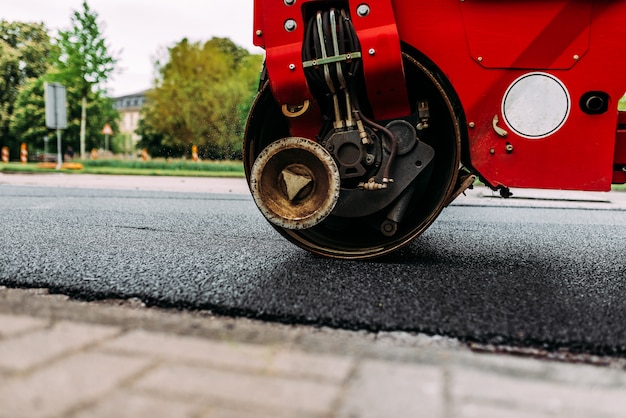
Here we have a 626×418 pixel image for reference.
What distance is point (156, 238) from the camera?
338cm

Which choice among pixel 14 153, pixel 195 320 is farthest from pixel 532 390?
pixel 14 153

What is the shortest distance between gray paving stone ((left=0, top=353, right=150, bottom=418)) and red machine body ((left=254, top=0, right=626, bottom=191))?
55.6 inches

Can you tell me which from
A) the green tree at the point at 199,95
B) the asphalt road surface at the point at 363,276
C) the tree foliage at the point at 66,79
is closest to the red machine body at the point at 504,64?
the asphalt road surface at the point at 363,276

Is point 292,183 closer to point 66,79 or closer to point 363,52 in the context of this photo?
point 363,52

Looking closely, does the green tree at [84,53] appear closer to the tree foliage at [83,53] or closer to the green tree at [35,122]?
the tree foliage at [83,53]

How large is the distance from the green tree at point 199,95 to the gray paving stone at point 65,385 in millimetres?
21359

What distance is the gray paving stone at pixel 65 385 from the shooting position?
117 cm

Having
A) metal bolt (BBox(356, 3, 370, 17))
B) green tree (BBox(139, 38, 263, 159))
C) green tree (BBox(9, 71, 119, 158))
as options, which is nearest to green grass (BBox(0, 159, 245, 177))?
green tree (BBox(139, 38, 263, 159))

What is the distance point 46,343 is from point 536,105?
205 cm

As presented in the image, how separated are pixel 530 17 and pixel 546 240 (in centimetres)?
180

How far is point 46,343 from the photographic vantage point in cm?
152

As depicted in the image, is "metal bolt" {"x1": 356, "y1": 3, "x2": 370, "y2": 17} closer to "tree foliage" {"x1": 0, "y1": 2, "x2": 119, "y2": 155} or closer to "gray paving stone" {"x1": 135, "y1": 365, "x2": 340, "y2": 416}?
"gray paving stone" {"x1": 135, "y1": 365, "x2": 340, "y2": 416}

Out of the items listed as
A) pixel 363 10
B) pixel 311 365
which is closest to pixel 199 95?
pixel 363 10

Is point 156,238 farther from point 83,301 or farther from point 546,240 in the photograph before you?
point 546,240
